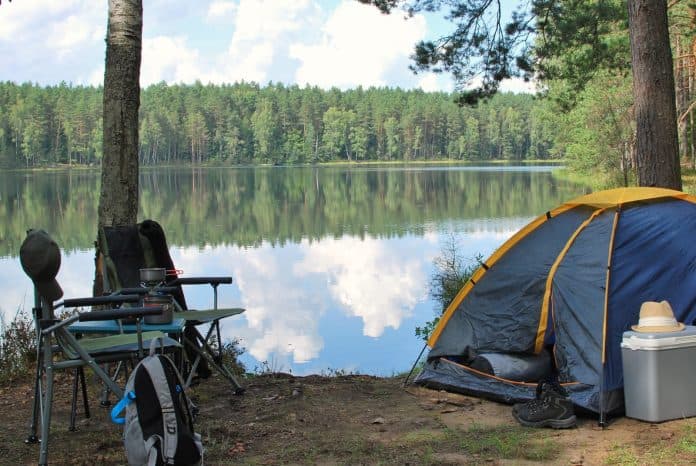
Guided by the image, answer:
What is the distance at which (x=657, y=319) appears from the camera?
387cm

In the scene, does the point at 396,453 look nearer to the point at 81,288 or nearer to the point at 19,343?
the point at 19,343

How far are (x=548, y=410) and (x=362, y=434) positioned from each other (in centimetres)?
91

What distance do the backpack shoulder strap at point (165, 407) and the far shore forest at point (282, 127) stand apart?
7374 centimetres

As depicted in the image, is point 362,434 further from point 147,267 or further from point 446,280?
point 446,280

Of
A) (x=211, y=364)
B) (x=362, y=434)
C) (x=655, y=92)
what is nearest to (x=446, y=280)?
(x=655, y=92)

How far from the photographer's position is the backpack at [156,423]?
2939 mm

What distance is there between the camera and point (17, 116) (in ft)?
240

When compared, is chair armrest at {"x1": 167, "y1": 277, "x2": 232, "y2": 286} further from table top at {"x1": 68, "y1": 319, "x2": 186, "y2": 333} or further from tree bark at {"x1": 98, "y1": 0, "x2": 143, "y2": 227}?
tree bark at {"x1": 98, "y1": 0, "x2": 143, "y2": 227}

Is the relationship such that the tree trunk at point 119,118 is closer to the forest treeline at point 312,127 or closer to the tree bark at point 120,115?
the tree bark at point 120,115

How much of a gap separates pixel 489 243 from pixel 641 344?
11877 mm

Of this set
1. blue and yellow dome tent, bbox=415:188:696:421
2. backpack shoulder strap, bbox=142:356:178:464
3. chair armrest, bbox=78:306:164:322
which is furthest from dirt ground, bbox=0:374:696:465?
chair armrest, bbox=78:306:164:322

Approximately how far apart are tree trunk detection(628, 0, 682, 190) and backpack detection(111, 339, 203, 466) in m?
3.85

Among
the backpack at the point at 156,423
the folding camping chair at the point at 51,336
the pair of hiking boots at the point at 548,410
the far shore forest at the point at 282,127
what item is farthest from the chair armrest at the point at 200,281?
the far shore forest at the point at 282,127

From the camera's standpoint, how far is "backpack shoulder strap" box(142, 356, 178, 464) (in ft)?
9.64
